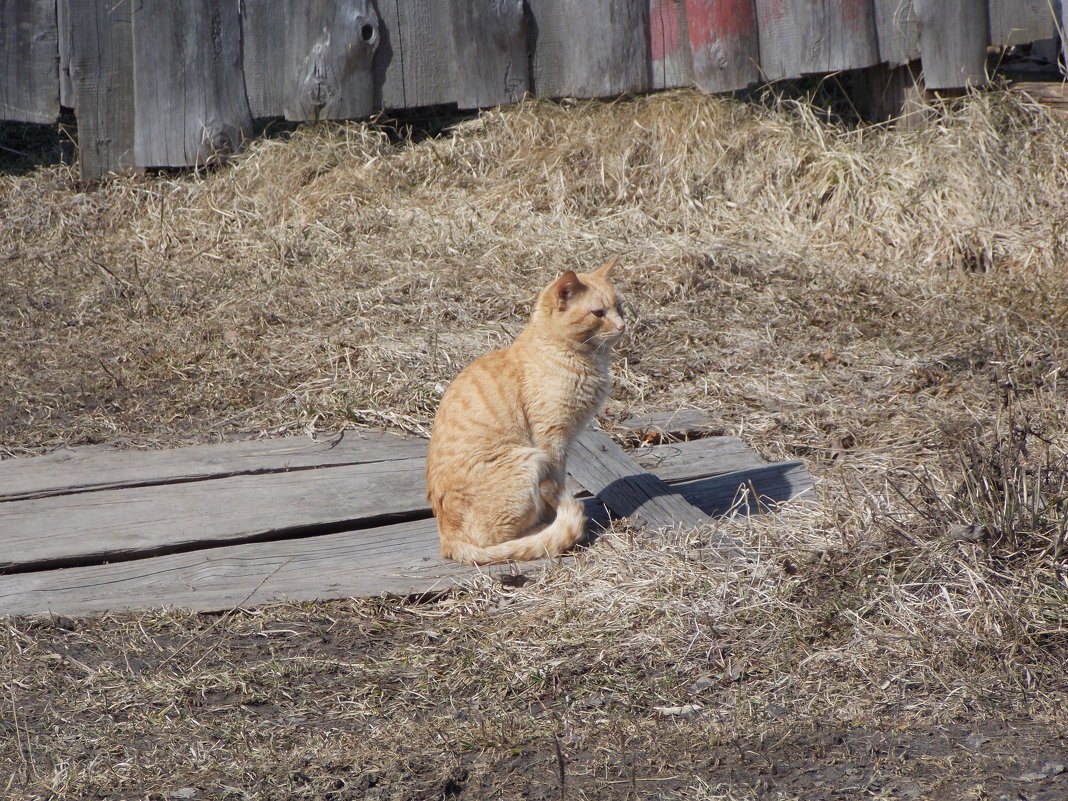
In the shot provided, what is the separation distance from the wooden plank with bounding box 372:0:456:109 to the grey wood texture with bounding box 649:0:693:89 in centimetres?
135

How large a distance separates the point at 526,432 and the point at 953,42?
443 centimetres

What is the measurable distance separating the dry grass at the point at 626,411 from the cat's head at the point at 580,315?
0.73 meters

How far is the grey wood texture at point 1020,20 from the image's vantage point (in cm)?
643

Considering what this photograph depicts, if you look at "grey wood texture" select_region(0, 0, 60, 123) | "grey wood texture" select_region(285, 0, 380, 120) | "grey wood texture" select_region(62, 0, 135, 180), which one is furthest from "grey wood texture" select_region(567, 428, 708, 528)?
"grey wood texture" select_region(0, 0, 60, 123)

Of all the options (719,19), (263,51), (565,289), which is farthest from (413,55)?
(565,289)

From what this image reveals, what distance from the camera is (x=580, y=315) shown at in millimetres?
3707

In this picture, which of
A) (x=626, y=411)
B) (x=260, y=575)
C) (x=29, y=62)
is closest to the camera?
(x=260, y=575)

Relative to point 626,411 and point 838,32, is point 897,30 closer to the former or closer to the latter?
point 838,32

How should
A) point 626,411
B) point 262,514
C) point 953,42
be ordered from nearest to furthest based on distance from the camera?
1. point 262,514
2. point 626,411
3. point 953,42

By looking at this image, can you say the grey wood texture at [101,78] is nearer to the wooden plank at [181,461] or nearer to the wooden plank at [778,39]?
the wooden plank at [181,461]

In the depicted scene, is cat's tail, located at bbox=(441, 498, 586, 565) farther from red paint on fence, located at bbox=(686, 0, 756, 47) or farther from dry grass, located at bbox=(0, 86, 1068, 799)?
red paint on fence, located at bbox=(686, 0, 756, 47)

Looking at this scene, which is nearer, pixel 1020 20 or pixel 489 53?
pixel 1020 20

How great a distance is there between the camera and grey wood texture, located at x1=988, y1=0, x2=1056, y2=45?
6.43 meters

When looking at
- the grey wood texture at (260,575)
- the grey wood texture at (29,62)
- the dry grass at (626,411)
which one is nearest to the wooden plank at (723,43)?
the dry grass at (626,411)
